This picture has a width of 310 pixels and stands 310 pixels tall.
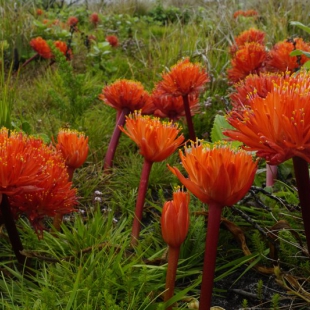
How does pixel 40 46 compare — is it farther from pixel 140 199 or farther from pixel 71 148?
pixel 140 199

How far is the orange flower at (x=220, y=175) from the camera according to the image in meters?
1.00

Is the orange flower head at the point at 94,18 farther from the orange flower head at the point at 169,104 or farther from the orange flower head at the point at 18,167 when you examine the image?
the orange flower head at the point at 18,167

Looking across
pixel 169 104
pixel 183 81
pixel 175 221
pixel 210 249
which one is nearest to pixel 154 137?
pixel 175 221

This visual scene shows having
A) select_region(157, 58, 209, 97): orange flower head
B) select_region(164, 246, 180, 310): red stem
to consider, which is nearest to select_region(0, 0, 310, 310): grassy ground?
select_region(164, 246, 180, 310): red stem

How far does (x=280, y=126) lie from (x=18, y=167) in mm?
726

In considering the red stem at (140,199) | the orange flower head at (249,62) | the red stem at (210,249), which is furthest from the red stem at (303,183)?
the orange flower head at (249,62)

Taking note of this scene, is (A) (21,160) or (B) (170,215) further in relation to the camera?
(A) (21,160)

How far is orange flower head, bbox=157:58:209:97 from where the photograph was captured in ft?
6.58

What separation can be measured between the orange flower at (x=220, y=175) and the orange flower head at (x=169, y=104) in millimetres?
1155

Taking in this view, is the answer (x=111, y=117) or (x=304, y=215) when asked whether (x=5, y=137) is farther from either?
(x=111, y=117)

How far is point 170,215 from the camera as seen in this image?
1.14 metres

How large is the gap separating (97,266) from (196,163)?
1.90ft

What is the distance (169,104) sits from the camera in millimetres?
2229

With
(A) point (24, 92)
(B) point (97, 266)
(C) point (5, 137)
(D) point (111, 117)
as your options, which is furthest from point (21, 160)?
(A) point (24, 92)
